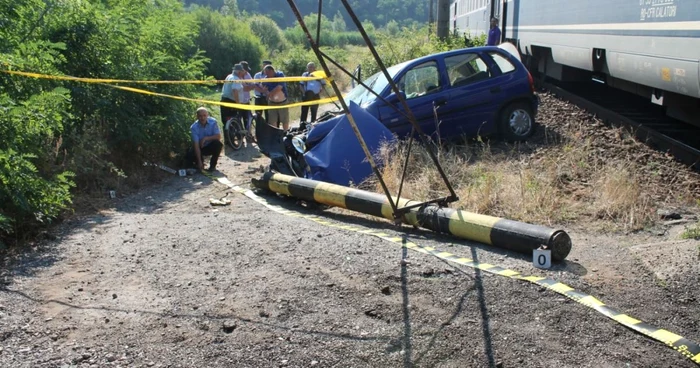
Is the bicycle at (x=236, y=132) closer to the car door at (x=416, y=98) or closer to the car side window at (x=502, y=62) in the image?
the car door at (x=416, y=98)

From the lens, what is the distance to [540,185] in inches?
293

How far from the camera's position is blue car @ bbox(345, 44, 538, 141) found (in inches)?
411

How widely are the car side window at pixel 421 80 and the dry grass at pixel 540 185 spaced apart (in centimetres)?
147

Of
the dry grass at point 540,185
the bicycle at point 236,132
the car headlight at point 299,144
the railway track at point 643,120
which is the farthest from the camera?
the bicycle at point 236,132

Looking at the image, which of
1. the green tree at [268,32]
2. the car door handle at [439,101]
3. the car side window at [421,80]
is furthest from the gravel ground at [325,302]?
the green tree at [268,32]

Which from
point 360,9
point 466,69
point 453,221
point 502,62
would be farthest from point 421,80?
point 360,9

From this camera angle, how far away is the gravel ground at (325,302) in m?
3.90

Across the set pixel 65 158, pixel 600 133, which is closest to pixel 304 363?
pixel 65 158

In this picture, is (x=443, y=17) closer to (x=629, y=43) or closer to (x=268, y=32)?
(x=629, y=43)

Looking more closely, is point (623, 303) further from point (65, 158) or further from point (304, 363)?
point (65, 158)

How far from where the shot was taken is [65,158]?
920 centimetres

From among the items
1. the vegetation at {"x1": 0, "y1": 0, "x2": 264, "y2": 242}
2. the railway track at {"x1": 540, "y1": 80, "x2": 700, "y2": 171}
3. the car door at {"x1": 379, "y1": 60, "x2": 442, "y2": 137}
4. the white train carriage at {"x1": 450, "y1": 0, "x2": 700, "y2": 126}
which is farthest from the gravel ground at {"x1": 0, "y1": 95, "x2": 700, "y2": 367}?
the car door at {"x1": 379, "y1": 60, "x2": 442, "y2": 137}

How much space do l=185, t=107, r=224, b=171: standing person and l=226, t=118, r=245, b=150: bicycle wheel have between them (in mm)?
1642

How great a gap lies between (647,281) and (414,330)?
183cm
